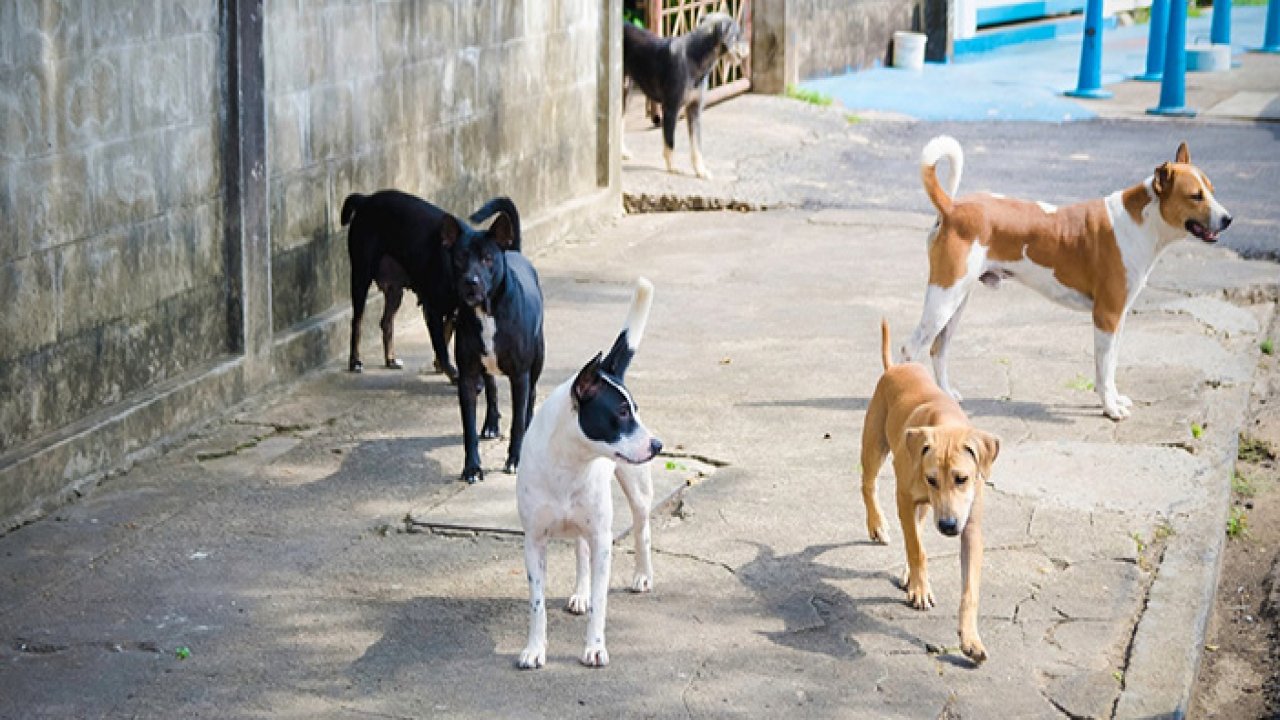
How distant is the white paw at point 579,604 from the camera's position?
5977mm

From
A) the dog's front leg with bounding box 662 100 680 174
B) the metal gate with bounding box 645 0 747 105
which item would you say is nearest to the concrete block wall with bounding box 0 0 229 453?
the dog's front leg with bounding box 662 100 680 174

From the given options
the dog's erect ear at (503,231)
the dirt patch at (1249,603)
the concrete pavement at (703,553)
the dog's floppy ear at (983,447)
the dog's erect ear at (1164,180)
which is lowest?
the dirt patch at (1249,603)

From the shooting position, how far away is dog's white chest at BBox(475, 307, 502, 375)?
7297 mm

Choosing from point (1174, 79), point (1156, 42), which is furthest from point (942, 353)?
point (1156, 42)

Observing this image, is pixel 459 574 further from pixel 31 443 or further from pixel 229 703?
pixel 31 443

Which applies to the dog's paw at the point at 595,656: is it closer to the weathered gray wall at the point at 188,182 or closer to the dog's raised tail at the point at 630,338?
the dog's raised tail at the point at 630,338

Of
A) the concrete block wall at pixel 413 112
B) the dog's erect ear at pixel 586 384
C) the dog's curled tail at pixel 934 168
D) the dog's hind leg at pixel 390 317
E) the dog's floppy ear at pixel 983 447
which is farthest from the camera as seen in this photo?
the dog's hind leg at pixel 390 317

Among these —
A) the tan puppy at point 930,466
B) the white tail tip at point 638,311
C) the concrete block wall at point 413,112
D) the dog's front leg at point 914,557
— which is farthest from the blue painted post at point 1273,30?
the white tail tip at point 638,311

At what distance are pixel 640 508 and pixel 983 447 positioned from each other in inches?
48.5

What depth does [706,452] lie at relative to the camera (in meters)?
7.86

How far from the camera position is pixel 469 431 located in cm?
735

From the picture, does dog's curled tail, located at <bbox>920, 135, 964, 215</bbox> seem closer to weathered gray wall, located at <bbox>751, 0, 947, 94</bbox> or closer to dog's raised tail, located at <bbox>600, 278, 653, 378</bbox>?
dog's raised tail, located at <bbox>600, 278, 653, 378</bbox>

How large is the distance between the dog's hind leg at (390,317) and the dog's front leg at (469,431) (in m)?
1.78

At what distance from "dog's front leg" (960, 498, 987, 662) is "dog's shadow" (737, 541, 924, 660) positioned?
0.20m
